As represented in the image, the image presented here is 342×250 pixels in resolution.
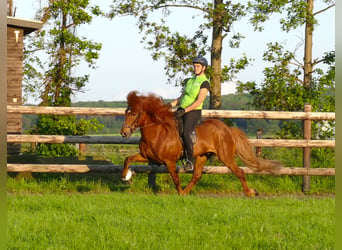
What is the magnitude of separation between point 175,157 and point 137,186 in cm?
222

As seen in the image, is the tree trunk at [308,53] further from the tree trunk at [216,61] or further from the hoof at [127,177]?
the hoof at [127,177]

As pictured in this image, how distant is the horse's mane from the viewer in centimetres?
953

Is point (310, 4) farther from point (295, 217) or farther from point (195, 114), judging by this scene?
point (295, 217)

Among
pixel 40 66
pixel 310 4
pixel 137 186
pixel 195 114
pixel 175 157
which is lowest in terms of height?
pixel 137 186

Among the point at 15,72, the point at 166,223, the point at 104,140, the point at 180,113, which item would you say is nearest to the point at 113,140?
the point at 104,140

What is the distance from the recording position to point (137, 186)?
11.8 metres

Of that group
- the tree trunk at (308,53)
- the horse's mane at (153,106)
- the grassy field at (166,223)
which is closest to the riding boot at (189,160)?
the horse's mane at (153,106)

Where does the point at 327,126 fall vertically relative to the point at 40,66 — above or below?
below

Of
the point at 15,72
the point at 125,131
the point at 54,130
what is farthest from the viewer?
the point at 54,130

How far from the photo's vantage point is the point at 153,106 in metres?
9.79

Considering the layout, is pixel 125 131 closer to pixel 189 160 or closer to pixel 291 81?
pixel 189 160

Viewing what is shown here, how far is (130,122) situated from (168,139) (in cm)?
86

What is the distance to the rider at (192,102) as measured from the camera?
31.6ft

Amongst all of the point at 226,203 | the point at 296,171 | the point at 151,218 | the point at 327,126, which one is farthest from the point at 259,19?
the point at 151,218
